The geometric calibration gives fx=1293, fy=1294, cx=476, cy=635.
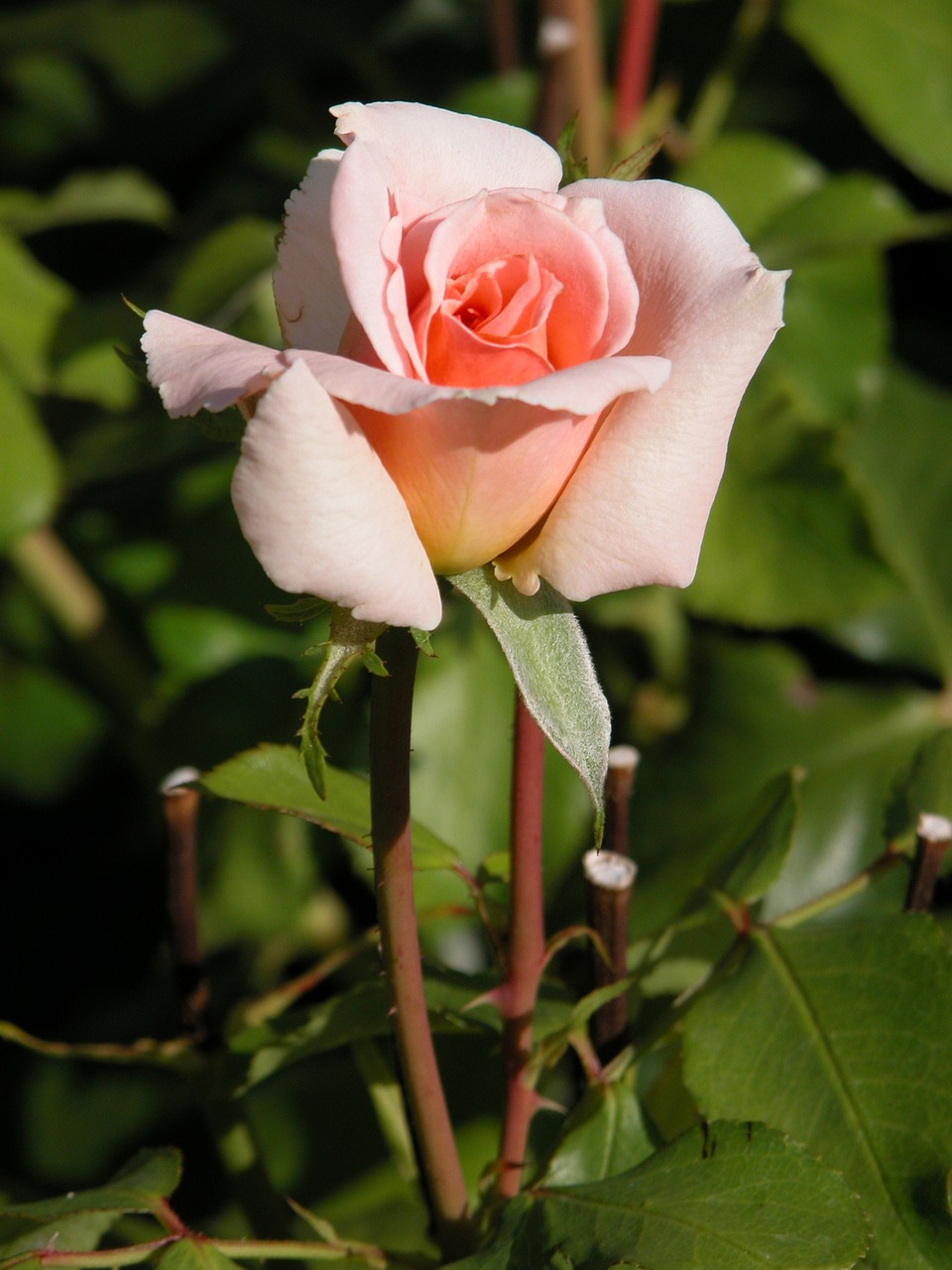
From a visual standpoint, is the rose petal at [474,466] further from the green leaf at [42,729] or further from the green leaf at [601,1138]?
the green leaf at [42,729]

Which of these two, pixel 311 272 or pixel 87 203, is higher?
pixel 311 272

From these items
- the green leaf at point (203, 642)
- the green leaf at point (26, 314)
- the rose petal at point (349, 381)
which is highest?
the rose petal at point (349, 381)

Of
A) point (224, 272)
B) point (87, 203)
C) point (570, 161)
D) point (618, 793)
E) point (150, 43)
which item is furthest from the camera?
point (150, 43)

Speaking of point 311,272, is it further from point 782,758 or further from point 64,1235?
point 782,758

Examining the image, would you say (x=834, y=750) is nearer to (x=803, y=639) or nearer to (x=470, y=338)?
(x=803, y=639)

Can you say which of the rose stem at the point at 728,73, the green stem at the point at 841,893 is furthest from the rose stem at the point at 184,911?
the rose stem at the point at 728,73

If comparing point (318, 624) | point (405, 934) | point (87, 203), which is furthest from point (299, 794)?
point (87, 203)

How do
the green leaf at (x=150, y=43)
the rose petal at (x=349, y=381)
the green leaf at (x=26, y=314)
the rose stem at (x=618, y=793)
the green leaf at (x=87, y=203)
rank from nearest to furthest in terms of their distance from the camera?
the rose petal at (x=349, y=381) < the rose stem at (x=618, y=793) < the green leaf at (x=26, y=314) < the green leaf at (x=87, y=203) < the green leaf at (x=150, y=43)
